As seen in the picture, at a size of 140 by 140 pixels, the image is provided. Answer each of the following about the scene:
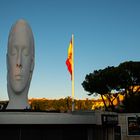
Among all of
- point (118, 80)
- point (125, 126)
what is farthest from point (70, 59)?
point (118, 80)

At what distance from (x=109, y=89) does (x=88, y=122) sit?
3925 centimetres

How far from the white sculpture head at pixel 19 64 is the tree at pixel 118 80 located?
115 ft

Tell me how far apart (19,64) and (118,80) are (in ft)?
120

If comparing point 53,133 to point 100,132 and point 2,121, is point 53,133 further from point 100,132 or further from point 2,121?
point 100,132

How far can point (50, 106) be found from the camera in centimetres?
10012

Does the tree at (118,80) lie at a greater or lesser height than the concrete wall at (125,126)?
greater

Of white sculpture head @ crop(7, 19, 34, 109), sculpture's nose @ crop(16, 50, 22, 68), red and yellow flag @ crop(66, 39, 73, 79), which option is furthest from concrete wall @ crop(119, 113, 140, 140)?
sculpture's nose @ crop(16, 50, 22, 68)

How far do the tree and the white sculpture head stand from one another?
A: 35.0 metres

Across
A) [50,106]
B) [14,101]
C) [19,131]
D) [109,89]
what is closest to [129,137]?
[14,101]

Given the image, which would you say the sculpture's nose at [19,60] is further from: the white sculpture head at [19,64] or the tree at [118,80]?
the tree at [118,80]

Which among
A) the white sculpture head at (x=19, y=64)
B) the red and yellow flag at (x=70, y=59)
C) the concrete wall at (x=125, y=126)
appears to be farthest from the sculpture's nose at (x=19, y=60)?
the concrete wall at (x=125, y=126)

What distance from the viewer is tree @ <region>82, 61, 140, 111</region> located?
182ft

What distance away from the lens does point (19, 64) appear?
2102cm

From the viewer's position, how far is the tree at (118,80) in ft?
182
